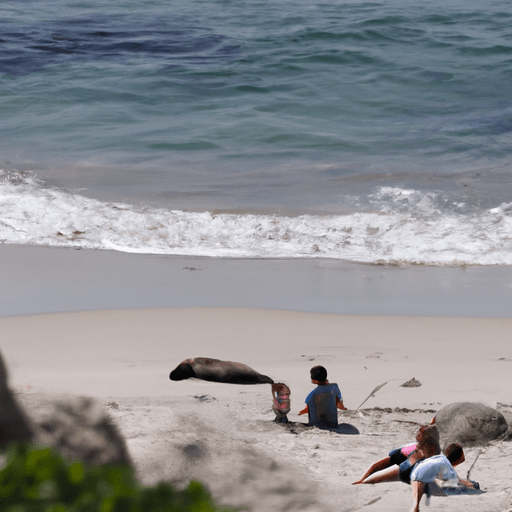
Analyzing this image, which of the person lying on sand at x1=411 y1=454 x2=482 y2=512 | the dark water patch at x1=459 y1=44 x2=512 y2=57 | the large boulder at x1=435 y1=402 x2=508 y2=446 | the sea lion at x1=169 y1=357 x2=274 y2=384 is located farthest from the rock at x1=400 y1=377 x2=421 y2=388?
the dark water patch at x1=459 y1=44 x2=512 y2=57

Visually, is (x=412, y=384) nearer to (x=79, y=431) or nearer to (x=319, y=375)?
(x=319, y=375)

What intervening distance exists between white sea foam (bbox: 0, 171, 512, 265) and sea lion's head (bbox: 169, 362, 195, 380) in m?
2.55

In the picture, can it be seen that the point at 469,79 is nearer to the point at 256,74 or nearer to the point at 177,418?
the point at 256,74

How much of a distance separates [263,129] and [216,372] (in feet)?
24.5

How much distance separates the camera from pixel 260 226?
7.58 metres

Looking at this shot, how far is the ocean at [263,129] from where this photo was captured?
7379 mm

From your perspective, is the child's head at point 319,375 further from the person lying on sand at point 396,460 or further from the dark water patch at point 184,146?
the dark water patch at point 184,146

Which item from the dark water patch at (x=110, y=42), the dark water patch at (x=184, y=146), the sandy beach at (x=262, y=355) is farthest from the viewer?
the dark water patch at (x=110, y=42)

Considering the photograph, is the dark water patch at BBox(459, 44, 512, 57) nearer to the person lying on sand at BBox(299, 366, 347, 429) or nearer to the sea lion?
the sea lion

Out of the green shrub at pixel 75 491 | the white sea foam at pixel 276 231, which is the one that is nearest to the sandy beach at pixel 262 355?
the white sea foam at pixel 276 231

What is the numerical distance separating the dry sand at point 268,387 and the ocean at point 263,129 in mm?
1721

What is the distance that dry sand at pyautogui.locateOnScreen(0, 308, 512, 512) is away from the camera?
3.16m

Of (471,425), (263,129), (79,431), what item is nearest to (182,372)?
(79,431)

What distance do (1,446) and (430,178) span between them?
24.1 ft
